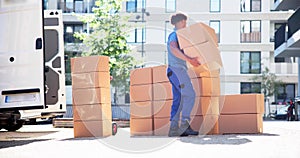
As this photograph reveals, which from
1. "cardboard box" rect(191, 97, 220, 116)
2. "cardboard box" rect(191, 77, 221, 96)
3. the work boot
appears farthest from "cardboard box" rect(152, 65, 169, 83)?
the work boot

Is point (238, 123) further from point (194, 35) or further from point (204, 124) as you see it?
point (194, 35)

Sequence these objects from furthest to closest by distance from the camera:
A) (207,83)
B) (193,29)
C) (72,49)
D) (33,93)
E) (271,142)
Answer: (72,49), (33,93), (207,83), (193,29), (271,142)

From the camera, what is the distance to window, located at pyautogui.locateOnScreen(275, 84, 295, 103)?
46.6 metres

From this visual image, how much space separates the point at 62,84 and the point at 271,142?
659 cm

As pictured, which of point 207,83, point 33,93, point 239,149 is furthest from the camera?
point 33,93

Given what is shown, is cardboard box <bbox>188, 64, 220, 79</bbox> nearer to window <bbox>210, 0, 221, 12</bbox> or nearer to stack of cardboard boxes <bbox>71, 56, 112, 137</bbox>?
stack of cardboard boxes <bbox>71, 56, 112, 137</bbox>

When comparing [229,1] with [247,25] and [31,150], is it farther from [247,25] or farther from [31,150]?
[31,150]

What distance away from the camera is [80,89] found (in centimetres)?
990

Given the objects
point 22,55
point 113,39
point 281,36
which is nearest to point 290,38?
point 281,36

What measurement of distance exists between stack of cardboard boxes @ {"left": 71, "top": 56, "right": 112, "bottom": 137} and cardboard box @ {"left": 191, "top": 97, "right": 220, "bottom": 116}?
1.81 metres

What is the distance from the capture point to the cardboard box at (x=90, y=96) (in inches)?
380

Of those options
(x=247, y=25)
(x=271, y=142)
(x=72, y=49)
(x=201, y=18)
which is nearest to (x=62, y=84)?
(x=271, y=142)

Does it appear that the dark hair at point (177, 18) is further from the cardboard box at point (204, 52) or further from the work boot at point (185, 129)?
the work boot at point (185, 129)

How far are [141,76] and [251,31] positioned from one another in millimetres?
37132
